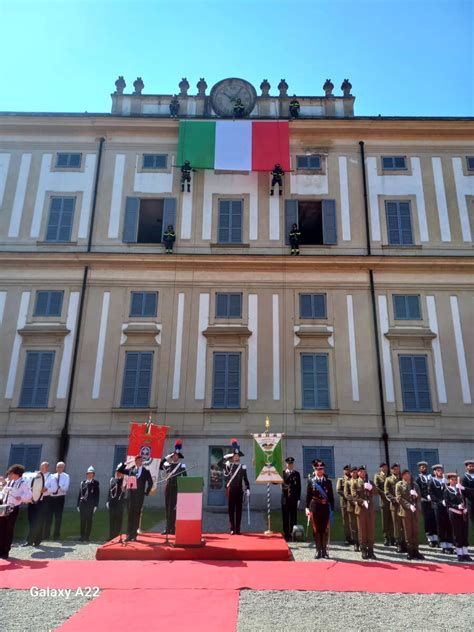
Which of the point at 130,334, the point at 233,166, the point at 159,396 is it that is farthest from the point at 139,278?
the point at 233,166

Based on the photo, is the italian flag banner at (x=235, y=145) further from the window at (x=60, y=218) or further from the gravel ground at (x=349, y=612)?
the gravel ground at (x=349, y=612)

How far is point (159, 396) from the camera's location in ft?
68.1

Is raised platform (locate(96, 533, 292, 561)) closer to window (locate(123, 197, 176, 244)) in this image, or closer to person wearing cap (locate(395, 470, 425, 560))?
person wearing cap (locate(395, 470, 425, 560))

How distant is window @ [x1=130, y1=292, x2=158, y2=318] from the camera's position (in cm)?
2217

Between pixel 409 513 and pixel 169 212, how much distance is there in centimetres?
1718

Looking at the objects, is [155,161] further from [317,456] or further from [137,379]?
[317,456]

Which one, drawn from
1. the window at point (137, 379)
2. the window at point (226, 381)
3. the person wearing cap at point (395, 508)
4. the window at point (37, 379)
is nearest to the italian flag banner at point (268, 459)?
the person wearing cap at point (395, 508)

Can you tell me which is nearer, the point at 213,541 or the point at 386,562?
the point at 386,562

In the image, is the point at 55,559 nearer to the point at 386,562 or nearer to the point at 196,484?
the point at 196,484

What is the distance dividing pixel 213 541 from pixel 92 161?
64.1 feet

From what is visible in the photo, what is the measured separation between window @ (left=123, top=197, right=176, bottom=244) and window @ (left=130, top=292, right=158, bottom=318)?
277 cm

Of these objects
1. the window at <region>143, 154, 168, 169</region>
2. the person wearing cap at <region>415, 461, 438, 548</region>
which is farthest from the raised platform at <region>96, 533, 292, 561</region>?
the window at <region>143, 154, 168, 169</region>

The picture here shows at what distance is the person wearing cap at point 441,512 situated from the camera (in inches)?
489

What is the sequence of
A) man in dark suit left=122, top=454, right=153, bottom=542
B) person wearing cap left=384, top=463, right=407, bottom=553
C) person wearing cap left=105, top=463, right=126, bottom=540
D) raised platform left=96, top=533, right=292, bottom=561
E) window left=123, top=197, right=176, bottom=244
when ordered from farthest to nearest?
window left=123, top=197, right=176, bottom=244
person wearing cap left=105, top=463, right=126, bottom=540
man in dark suit left=122, top=454, right=153, bottom=542
person wearing cap left=384, top=463, right=407, bottom=553
raised platform left=96, top=533, right=292, bottom=561
